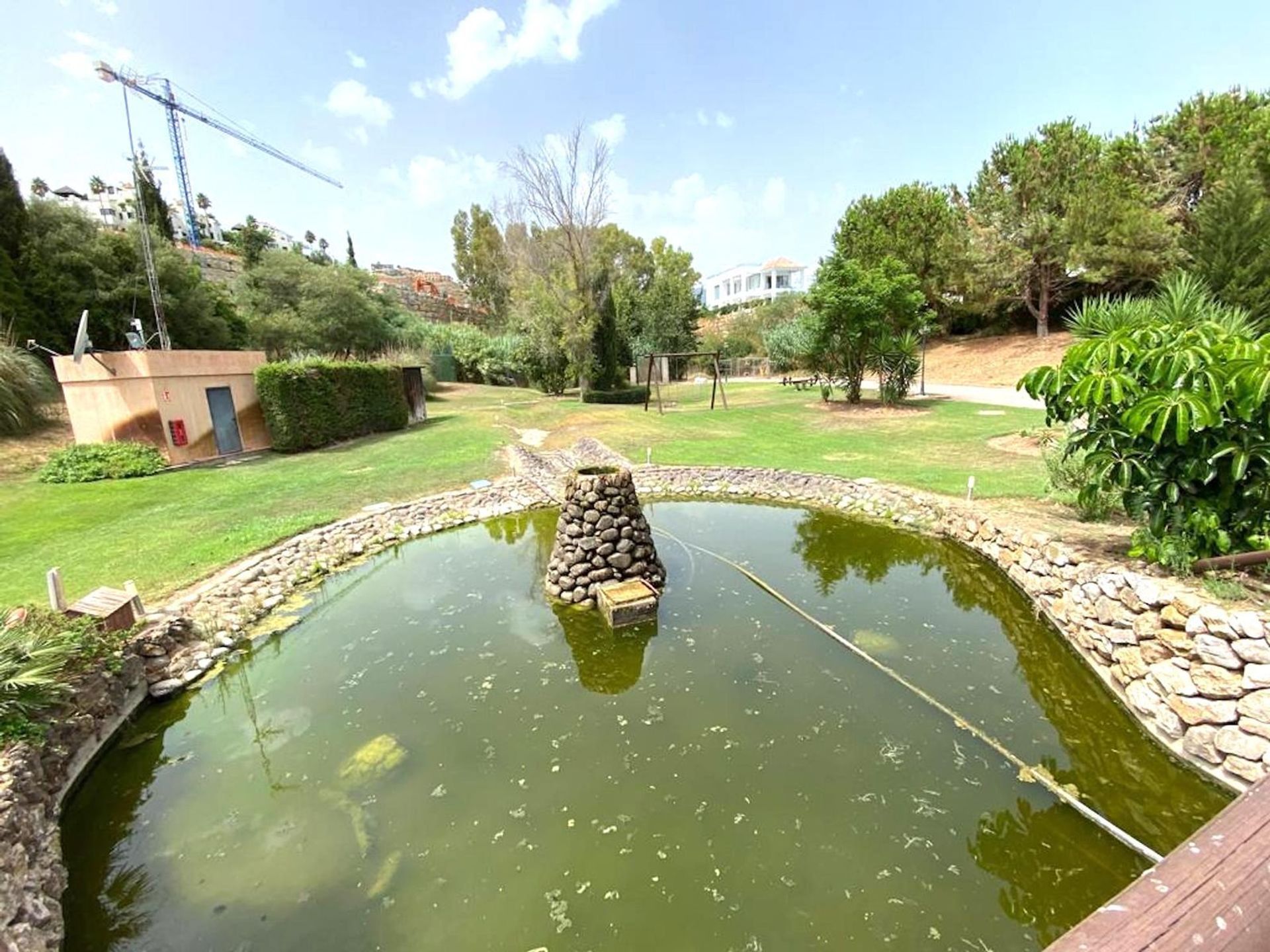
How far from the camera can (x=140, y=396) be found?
1230 centimetres

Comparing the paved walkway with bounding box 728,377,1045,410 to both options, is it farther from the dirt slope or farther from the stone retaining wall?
the stone retaining wall

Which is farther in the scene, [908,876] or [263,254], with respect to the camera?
[263,254]

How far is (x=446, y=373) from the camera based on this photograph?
104ft

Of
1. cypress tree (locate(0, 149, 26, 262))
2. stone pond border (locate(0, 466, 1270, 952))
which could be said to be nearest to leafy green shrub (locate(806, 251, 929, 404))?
stone pond border (locate(0, 466, 1270, 952))

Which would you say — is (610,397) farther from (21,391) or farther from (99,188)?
(99,188)

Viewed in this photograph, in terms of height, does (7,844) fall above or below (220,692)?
above

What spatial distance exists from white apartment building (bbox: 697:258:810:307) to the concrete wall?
51599 mm

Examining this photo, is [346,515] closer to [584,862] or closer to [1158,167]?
[584,862]

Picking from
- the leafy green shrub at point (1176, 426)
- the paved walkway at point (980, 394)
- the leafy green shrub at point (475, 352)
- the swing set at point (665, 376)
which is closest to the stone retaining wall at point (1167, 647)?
the leafy green shrub at point (1176, 426)

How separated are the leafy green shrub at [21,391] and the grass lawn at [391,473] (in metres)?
2.60

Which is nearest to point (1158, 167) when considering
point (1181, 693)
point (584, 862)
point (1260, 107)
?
point (1260, 107)

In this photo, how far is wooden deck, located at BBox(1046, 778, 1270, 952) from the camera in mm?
799

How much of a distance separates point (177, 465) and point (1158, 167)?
38.8 metres

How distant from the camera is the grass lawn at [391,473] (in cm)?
754
